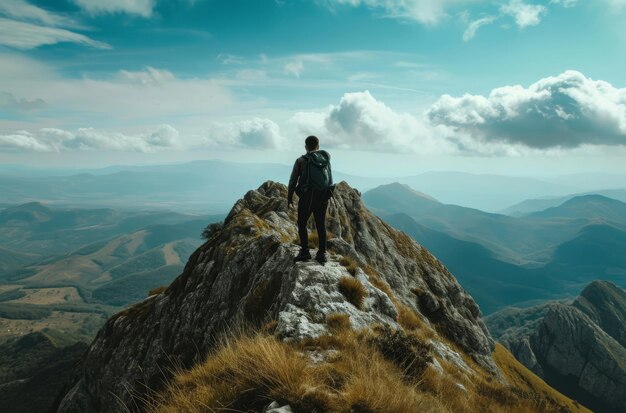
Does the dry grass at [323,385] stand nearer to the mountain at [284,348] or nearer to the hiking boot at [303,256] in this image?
the mountain at [284,348]

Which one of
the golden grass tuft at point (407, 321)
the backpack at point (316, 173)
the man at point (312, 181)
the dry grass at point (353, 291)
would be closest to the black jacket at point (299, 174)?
the man at point (312, 181)

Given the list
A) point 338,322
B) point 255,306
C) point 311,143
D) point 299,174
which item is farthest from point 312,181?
point 255,306

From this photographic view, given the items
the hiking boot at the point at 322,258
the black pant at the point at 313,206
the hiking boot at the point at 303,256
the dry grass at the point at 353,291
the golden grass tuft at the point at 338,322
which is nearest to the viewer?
the golden grass tuft at the point at 338,322

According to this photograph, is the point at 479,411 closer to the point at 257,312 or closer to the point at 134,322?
the point at 257,312

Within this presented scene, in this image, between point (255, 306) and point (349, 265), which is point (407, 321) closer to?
point (349, 265)

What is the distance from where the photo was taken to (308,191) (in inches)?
579

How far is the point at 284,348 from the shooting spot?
8.77 meters

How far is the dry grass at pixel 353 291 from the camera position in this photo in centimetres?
1394

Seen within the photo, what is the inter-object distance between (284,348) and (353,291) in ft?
19.5

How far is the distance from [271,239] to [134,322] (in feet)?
84.3

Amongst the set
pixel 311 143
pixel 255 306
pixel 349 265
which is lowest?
pixel 255 306

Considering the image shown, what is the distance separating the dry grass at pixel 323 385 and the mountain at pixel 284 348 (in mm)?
25

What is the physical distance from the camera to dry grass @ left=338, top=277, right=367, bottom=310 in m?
13.9

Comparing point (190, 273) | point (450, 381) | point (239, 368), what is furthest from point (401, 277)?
point (239, 368)
